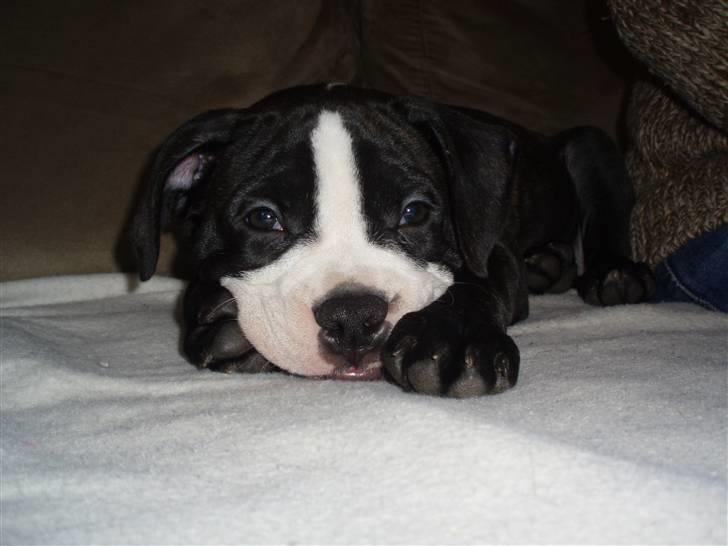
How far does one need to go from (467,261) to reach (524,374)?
406 millimetres

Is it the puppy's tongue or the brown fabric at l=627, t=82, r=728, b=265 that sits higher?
the brown fabric at l=627, t=82, r=728, b=265

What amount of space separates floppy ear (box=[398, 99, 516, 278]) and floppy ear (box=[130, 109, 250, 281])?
56 cm

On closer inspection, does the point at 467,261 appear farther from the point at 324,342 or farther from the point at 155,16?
the point at 155,16

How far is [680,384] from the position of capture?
1.84m

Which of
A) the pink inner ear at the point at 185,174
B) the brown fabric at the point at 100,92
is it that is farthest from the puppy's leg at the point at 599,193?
the pink inner ear at the point at 185,174

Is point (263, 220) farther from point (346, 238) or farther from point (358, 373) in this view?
point (358, 373)

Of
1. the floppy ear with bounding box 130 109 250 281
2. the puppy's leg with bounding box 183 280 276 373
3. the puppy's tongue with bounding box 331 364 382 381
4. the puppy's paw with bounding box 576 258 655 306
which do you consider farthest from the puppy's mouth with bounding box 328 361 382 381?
the puppy's paw with bounding box 576 258 655 306

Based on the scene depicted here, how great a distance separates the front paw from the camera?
1.79m

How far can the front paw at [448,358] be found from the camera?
1.79 meters

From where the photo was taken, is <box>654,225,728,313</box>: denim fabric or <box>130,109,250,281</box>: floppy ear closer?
<box>130,109,250,281</box>: floppy ear

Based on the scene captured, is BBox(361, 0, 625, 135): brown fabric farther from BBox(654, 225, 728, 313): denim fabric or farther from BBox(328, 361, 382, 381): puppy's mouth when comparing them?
BBox(328, 361, 382, 381): puppy's mouth

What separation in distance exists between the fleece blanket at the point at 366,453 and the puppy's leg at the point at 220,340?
70 millimetres

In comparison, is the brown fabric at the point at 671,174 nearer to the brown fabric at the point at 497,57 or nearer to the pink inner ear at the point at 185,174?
the brown fabric at the point at 497,57

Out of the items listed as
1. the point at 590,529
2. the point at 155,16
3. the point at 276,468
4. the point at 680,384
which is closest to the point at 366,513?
the point at 276,468
